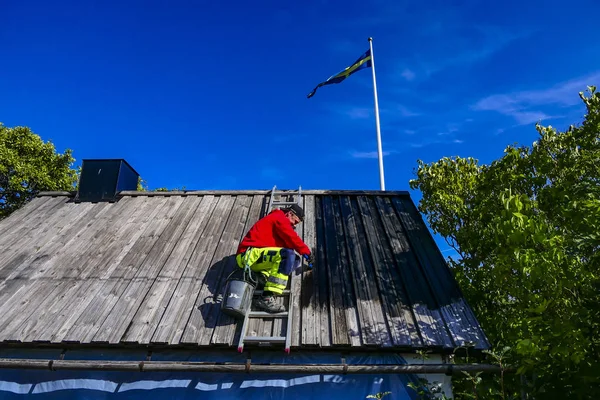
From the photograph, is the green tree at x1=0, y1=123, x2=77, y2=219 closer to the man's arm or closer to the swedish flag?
the swedish flag

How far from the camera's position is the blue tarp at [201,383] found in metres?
4.73

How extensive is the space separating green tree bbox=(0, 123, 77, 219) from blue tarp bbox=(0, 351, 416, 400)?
47.3 ft

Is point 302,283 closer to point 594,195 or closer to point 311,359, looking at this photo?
point 311,359

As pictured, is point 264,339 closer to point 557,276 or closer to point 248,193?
point 557,276

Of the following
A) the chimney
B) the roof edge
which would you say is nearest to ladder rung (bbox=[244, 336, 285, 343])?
the roof edge

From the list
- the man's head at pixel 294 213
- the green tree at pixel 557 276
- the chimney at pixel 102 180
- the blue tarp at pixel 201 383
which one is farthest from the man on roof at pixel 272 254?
the chimney at pixel 102 180

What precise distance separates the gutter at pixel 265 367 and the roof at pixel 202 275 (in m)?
0.27

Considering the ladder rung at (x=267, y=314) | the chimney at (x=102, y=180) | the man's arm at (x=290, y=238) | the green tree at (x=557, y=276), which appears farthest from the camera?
the chimney at (x=102, y=180)

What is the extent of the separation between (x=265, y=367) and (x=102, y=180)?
23.4ft

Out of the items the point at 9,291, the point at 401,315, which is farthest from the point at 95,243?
the point at 401,315

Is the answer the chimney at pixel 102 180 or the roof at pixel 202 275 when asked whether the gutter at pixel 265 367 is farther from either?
the chimney at pixel 102 180

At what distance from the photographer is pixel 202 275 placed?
6.21m

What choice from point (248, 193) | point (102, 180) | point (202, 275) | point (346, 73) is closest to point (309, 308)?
point (202, 275)

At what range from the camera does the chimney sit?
30.2 feet
